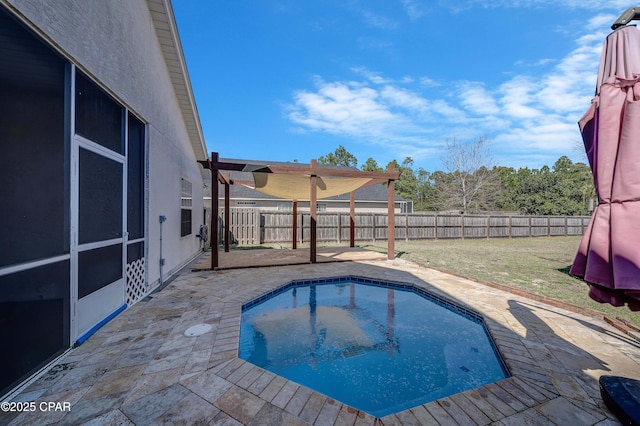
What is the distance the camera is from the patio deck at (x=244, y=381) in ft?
6.85

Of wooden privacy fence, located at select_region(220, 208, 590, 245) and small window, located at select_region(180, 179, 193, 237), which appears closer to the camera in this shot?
small window, located at select_region(180, 179, 193, 237)

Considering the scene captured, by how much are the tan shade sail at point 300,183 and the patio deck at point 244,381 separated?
5291 millimetres

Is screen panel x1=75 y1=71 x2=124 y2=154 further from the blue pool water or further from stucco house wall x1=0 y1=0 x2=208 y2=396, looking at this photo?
the blue pool water

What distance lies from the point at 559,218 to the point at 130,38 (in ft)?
91.7

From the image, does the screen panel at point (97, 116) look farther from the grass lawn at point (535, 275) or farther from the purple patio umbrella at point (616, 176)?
the grass lawn at point (535, 275)

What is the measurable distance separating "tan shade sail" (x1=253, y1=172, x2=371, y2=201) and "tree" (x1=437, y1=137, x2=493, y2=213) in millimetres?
18693

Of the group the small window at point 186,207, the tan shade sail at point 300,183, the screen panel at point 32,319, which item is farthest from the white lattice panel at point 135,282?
the tan shade sail at point 300,183

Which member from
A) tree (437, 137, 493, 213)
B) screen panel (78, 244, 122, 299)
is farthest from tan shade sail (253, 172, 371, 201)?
tree (437, 137, 493, 213)

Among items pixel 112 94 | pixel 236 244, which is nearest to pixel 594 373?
pixel 112 94

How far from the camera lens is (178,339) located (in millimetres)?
3369

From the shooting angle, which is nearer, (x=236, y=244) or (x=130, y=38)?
(x=130, y=38)

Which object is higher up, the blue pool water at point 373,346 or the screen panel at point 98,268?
the screen panel at point 98,268

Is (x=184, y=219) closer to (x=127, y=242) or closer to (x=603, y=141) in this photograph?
(x=127, y=242)

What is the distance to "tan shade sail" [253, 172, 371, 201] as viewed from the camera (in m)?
8.85
